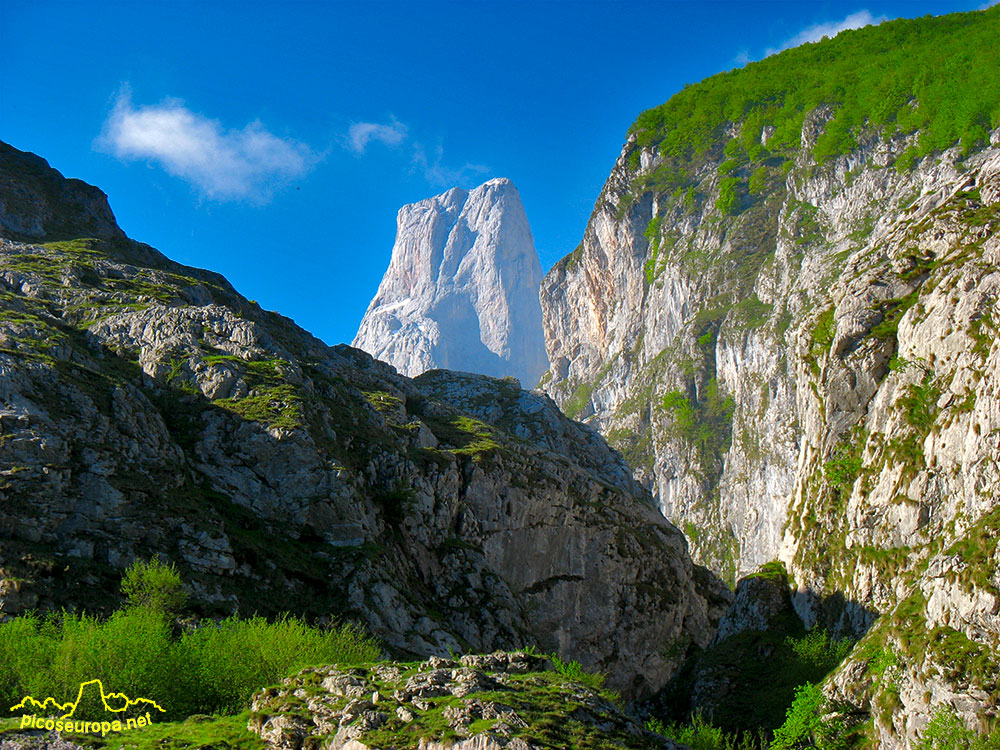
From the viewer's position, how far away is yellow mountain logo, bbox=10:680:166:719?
30.9m

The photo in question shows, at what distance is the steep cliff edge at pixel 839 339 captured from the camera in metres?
41.7

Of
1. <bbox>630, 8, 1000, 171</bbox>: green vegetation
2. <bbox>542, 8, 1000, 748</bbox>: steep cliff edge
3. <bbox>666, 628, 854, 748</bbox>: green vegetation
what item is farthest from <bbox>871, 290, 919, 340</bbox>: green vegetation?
<bbox>630, 8, 1000, 171</bbox>: green vegetation

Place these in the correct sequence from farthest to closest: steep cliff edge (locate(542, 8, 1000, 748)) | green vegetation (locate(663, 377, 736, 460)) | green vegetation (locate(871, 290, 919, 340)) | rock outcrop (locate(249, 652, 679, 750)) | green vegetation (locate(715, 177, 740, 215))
→ green vegetation (locate(715, 177, 740, 215)) → green vegetation (locate(663, 377, 736, 460)) → green vegetation (locate(871, 290, 919, 340)) → steep cliff edge (locate(542, 8, 1000, 748)) → rock outcrop (locate(249, 652, 679, 750))

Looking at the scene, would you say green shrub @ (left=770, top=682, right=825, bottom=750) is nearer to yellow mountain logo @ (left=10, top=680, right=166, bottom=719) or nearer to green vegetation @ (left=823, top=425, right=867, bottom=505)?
green vegetation @ (left=823, top=425, right=867, bottom=505)

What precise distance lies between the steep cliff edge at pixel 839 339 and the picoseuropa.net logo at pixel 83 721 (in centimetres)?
3134

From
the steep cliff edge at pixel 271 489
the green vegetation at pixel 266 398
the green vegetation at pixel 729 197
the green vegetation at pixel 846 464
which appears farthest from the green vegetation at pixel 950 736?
the green vegetation at pixel 729 197

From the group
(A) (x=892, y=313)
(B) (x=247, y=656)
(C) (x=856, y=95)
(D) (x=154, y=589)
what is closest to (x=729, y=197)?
(C) (x=856, y=95)

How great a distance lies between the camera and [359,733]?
80.9ft

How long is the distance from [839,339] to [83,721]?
51984 mm

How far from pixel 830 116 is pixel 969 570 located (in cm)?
13133

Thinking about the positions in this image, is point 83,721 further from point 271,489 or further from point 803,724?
point 271,489

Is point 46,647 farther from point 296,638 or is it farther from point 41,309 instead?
point 41,309

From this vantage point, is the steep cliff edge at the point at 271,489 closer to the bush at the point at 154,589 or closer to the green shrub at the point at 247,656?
the bush at the point at 154,589

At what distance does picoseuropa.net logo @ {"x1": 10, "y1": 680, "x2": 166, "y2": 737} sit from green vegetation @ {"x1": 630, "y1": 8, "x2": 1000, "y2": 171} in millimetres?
126107
